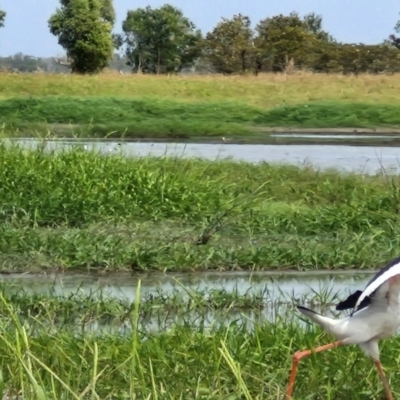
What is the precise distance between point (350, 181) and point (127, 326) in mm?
5245

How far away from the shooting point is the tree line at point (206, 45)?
4062 cm

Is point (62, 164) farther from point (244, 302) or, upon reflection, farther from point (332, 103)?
point (332, 103)

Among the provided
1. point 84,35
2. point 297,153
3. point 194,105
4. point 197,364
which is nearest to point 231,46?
point 84,35

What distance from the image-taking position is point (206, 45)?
48.3 metres

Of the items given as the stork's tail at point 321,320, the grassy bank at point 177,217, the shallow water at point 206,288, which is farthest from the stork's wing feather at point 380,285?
the grassy bank at point 177,217

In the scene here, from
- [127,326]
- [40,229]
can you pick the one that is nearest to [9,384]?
[127,326]

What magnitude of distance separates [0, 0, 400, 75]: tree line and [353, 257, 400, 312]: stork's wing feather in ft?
113

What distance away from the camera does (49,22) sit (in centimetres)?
4203

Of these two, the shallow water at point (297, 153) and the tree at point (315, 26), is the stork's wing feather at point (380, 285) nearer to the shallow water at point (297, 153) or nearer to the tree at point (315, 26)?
the shallow water at point (297, 153)

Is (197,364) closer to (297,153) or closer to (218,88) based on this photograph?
(297,153)

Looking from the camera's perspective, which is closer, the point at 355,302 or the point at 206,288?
the point at 355,302

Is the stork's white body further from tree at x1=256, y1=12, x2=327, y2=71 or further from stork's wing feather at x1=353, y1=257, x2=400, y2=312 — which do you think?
tree at x1=256, y1=12, x2=327, y2=71

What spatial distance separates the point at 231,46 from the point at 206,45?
3.54 m

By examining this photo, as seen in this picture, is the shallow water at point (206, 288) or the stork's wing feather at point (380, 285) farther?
the shallow water at point (206, 288)
